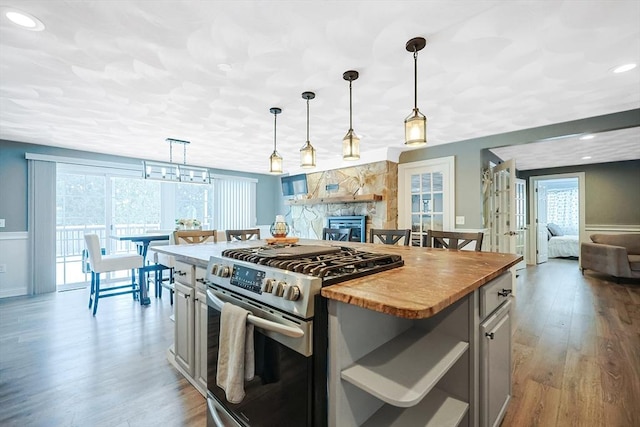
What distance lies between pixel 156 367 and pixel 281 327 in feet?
5.67

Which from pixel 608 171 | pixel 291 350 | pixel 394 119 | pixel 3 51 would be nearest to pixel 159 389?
pixel 291 350

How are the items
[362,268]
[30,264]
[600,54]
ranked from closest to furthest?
1. [362,268]
2. [600,54]
3. [30,264]

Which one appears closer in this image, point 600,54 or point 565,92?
point 600,54

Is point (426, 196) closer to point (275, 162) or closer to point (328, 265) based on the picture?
point (275, 162)

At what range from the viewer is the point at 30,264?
4.12 meters

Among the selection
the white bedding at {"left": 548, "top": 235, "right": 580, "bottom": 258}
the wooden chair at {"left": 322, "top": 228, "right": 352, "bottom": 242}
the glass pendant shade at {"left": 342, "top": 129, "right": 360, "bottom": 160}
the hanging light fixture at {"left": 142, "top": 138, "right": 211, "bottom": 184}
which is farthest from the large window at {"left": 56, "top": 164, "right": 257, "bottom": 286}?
the white bedding at {"left": 548, "top": 235, "right": 580, "bottom": 258}

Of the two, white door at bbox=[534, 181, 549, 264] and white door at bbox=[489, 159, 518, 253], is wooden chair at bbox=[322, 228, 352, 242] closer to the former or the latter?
white door at bbox=[489, 159, 518, 253]

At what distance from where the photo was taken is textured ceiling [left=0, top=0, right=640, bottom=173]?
5.03ft

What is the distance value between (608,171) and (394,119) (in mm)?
6057

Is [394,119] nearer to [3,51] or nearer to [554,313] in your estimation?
[554,313]

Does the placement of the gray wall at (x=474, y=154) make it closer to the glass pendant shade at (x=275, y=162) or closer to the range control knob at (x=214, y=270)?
the glass pendant shade at (x=275, y=162)

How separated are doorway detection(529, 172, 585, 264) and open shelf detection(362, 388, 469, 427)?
6900 mm

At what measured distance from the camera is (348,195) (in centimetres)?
511

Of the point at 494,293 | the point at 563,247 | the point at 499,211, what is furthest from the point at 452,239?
the point at 563,247
